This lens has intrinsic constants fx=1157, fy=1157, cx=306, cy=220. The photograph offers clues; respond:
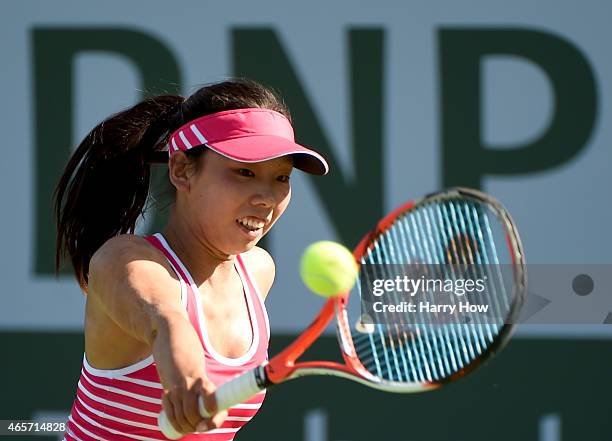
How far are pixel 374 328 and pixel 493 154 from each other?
1.96 meters

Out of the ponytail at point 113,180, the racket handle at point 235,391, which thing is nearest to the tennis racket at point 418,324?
the racket handle at point 235,391

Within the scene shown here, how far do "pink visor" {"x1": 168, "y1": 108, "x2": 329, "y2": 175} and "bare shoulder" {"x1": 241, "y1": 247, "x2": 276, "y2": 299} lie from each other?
33cm

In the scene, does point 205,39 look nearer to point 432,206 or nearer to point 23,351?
point 23,351

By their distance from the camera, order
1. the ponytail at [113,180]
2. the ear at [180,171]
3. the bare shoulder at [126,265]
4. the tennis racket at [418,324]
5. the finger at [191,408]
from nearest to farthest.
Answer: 1. the finger at [191,408]
2. the tennis racket at [418,324]
3. the bare shoulder at [126,265]
4. the ear at [180,171]
5. the ponytail at [113,180]

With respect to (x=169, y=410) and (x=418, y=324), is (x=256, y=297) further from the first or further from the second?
(x=169, y=410)

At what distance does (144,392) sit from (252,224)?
1.31 feet

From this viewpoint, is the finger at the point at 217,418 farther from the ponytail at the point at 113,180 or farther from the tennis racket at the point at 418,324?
the ponytail at the point at 113,180

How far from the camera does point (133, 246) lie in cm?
225

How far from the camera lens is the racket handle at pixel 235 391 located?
1.97 meters

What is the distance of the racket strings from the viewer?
220cm

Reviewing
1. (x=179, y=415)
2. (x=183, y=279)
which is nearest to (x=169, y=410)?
(x=179, y=415)

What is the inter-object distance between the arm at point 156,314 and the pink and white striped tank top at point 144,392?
2.9 inches

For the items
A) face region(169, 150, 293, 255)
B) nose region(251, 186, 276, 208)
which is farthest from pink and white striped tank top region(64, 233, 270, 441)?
nose region(251, 186, 276, 208)

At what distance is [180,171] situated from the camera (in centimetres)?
243
